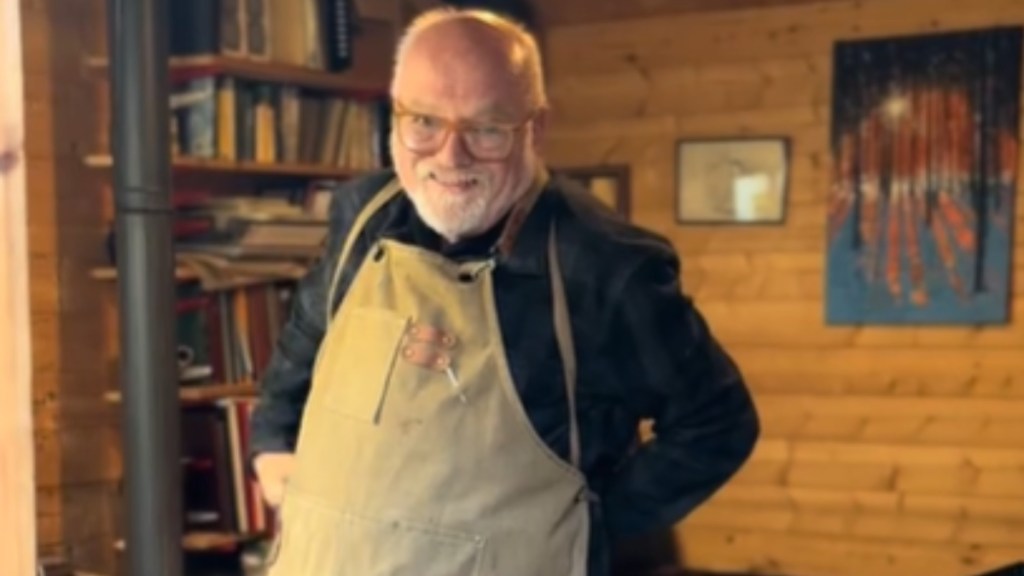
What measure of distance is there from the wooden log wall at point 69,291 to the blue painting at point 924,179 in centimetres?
207

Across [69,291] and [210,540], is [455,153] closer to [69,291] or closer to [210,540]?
[69,291]

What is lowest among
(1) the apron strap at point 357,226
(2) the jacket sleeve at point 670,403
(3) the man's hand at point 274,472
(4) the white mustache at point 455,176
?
(3) the man's hand at point 274,472

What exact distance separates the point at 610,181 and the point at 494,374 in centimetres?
265

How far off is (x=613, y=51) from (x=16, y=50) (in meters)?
2.49

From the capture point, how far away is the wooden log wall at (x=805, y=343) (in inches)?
147

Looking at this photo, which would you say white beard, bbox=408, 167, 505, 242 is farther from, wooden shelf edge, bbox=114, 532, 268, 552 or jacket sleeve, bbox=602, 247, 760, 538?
wooden shelf edge, bbox=114, 532, 268, 552

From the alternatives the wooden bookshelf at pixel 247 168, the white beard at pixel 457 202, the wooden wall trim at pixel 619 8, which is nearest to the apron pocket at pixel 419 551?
the white beard at pixel 457 202

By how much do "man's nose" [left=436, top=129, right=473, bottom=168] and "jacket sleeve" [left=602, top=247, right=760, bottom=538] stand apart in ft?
0.79

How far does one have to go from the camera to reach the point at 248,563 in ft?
10.5

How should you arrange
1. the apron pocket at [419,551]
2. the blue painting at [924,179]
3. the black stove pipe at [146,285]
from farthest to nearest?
the blue painting at [924,179]
the black stove pipe at [146,285]
the apron pocket at [419,551]

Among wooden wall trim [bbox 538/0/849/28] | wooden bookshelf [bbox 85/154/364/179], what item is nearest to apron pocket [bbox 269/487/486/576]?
wooden bookshelf [bbox 85/154/364/179]

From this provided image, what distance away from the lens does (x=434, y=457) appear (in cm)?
150

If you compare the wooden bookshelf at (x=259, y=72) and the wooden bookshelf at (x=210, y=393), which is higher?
the wooden bookshelf at (x=259, y=72)

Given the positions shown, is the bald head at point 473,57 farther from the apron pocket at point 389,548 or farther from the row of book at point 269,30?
the row of book at point 269,30
